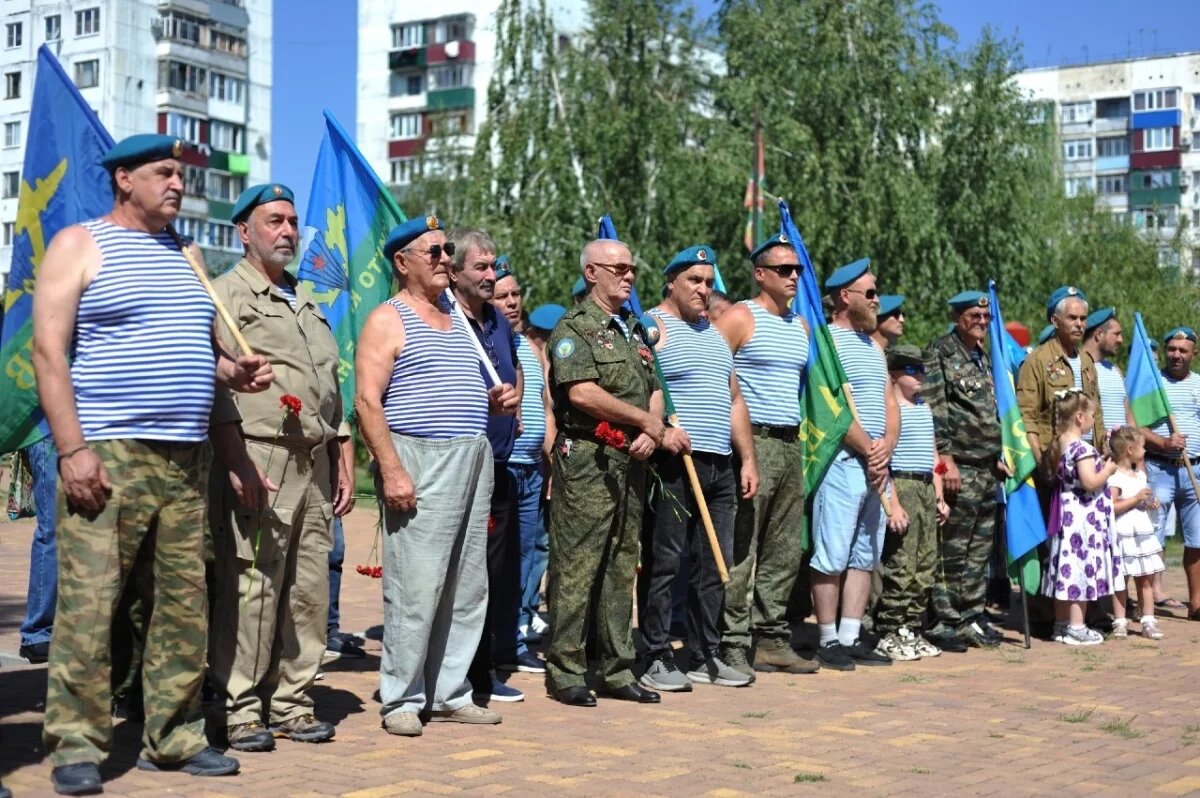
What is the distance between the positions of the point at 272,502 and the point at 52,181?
169cm

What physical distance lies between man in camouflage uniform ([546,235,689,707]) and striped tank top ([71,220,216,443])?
7.83 ft

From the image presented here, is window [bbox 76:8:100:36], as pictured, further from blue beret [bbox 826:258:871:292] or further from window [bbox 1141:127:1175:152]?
blue beret [bbox 826:258:871:292]

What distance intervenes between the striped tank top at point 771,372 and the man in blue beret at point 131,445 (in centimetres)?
375

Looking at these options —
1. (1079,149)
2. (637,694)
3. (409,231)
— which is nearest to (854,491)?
(637,694)

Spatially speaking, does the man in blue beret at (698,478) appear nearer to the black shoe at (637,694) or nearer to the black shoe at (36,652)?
the black shoe at (637,694)

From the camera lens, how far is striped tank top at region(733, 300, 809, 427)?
936cm

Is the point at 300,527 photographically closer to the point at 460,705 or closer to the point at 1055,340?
the point at 460,705

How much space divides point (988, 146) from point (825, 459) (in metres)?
26.3

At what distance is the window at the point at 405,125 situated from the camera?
8194 cm

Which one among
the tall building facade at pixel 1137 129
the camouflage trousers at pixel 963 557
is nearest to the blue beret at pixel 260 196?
the camouflage trousers at pixel 963 557

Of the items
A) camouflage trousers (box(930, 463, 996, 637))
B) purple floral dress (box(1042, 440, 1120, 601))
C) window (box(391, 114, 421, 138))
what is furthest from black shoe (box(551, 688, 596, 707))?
window (box(391, 114, 421, 138))

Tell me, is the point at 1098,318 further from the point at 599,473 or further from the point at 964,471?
the point at 599,473

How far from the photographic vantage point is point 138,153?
611 cm

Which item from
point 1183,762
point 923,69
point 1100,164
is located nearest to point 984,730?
point 1183,762
